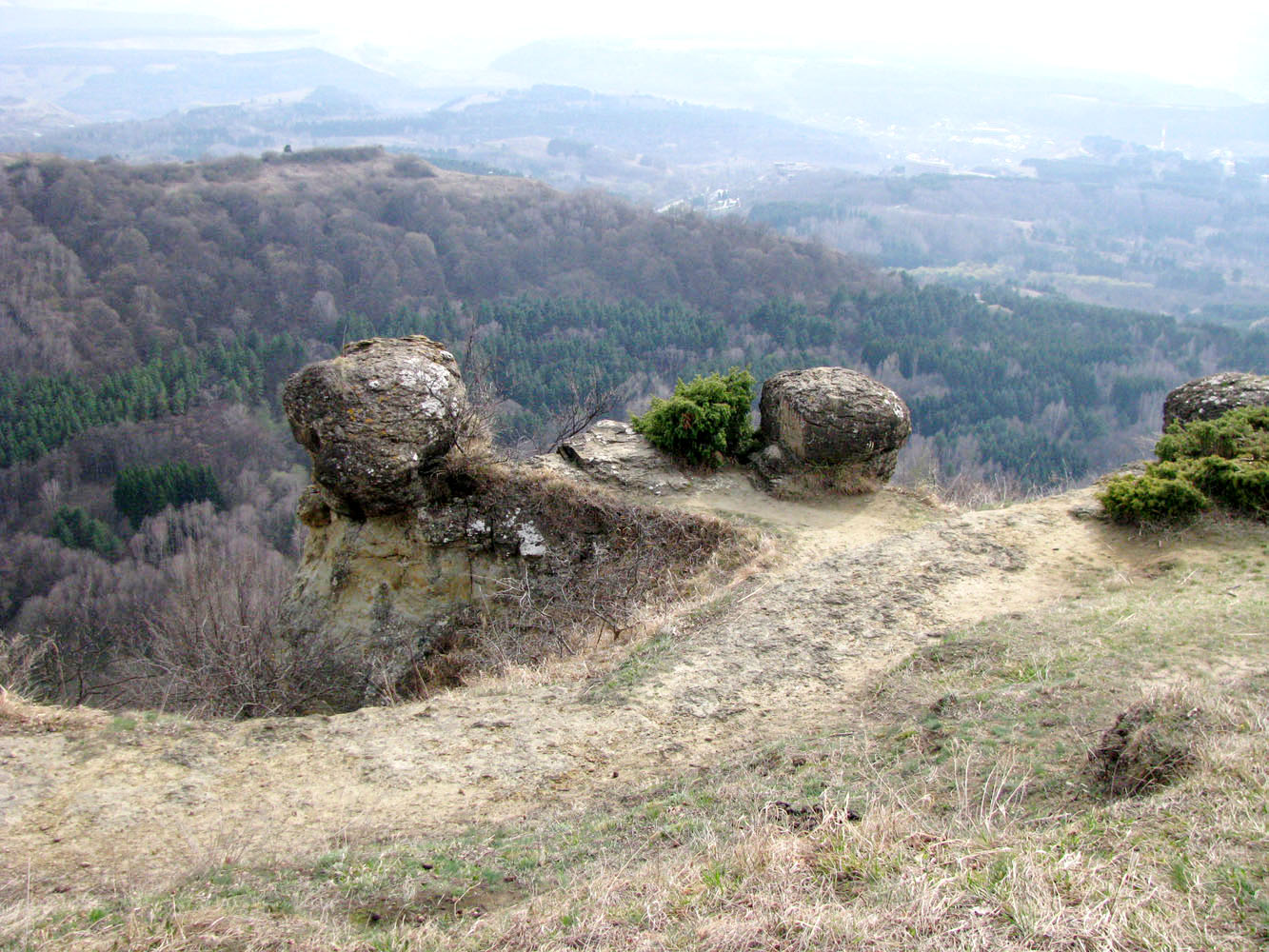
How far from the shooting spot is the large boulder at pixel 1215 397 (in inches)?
532

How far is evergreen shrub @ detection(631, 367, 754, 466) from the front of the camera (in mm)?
15055

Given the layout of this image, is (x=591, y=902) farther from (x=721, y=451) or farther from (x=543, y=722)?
(x=721, y=451)

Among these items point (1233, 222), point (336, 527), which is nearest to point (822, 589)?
point (336, 527)

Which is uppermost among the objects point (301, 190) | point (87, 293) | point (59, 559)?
point (301, 190)

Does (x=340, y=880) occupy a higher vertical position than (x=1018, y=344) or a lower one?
higher

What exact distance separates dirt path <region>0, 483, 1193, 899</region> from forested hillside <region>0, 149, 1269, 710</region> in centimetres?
2187

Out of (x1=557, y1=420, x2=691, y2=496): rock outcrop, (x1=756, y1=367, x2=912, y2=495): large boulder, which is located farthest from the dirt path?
(x1=557, y1=420, x2=691, y2=496): rock outcrop

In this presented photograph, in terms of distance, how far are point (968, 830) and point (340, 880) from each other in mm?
3684

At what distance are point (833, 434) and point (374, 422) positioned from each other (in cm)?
715

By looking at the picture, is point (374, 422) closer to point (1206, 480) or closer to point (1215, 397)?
point (1206, 480)

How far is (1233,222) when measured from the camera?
156750 millimetres

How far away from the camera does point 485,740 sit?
786 centimetres

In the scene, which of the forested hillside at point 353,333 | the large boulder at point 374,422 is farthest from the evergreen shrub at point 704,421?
the forested hillside at point 353,333

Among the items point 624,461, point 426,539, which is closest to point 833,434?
point 624,461
